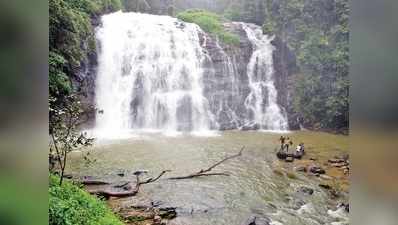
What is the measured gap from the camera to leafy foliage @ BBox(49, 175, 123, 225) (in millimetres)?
2174

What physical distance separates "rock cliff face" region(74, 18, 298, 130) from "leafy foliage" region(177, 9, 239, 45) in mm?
57

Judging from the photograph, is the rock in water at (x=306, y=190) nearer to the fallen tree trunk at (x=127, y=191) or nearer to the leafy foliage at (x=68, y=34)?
the fallen tree trunk at (x=127, y=191)

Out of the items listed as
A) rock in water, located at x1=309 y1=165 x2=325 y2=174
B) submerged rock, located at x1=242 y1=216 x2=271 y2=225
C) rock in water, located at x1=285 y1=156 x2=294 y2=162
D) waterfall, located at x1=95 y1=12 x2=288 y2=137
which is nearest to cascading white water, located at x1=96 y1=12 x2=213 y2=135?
waterfall, located at x1=95 y1=12 x2=288 y2=137

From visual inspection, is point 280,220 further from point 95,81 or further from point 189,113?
point 95,81

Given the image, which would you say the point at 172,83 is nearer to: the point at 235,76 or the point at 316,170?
the point at 235,76

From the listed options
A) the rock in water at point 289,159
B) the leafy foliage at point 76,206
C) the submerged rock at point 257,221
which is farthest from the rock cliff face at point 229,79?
the submerged rock at point 257,221

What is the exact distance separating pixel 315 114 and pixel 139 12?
5.22 feet

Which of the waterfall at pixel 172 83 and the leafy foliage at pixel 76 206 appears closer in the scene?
the leafy foliage at pixel 76 206

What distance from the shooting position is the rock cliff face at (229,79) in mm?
2766

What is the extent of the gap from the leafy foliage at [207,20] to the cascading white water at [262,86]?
0.19 m

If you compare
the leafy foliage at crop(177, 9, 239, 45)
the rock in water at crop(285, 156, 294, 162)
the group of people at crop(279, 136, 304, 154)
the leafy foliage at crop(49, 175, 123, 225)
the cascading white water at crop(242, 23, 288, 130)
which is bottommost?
the leafy foliage at crop(49, 175, 123, 225)

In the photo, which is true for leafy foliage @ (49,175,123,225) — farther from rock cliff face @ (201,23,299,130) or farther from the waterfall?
rock cliff face @ (201,23,299,130)

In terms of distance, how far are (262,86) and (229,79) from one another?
29cm

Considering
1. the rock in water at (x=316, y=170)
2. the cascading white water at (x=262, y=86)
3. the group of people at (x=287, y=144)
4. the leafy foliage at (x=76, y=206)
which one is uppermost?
the cascading white water at (x=262, y=86)
